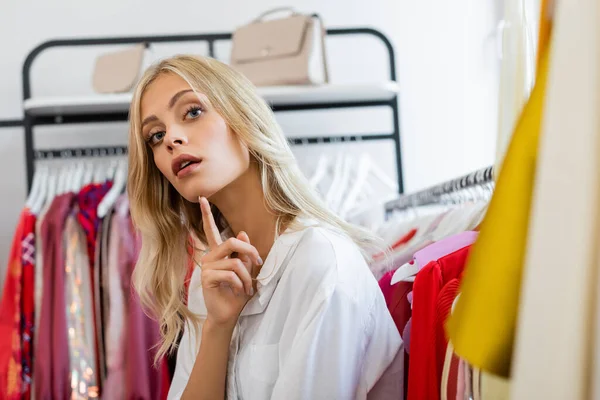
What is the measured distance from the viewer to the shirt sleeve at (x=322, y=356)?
926 millimetres

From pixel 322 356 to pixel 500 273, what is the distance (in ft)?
1.75

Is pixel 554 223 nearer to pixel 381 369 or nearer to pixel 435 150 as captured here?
pixel 381 369

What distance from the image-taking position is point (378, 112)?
2830mm

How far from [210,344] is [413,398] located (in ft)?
1.09

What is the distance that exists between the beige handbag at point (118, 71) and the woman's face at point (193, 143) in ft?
3.73

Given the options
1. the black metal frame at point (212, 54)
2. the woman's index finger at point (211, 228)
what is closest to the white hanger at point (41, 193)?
the black metal frame at point (212, 54)

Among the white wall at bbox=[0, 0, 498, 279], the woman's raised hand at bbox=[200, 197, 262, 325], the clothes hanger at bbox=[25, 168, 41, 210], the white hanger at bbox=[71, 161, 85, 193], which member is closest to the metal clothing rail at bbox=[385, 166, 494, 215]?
the woman's raised hand at bbox=[200, 197, 262, 325]

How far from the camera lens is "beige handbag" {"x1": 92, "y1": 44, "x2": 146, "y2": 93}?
2.26 metres

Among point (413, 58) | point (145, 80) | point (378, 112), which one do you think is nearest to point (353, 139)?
point (378, 112)

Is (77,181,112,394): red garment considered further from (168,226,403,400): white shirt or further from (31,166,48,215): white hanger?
(168,226,403,400): white shirt

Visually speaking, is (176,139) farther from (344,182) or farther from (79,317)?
(344,182)

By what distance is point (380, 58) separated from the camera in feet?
9.34

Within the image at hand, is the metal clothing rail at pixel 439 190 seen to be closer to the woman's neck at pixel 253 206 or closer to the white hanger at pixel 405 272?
the white hanger at pixel 405 272

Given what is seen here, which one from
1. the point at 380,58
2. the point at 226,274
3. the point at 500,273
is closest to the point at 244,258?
the point at 226,274
